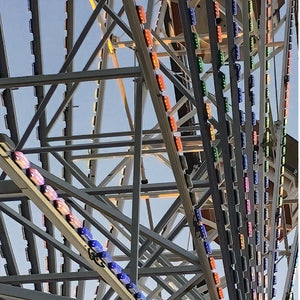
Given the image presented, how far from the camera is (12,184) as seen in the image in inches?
→ 472

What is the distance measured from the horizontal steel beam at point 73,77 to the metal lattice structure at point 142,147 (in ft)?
0.05

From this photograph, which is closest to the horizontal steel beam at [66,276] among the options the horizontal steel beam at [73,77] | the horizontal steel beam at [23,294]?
the horizontal steel beam at [23,294]

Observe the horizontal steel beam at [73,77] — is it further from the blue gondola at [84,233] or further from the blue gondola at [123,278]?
the blue gondola at [123,278]

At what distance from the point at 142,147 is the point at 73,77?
24.8 feet

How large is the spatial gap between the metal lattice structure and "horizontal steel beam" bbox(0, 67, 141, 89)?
16mm

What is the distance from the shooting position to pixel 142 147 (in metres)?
18.8

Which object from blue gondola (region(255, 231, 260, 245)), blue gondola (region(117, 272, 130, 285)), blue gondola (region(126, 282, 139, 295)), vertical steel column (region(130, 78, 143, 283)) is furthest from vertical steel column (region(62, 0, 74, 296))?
blue gondola (region(117, 272, 130, 285))

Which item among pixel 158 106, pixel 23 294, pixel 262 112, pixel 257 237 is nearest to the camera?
pixel 158 106

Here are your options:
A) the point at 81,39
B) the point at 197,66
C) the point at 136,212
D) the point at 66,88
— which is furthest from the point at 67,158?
the point at 197,66

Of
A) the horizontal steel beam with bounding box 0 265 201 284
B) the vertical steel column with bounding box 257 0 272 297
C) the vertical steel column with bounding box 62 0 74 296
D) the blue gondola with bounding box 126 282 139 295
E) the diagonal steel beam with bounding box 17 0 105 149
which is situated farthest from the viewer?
the vertical steel column with bounding box 62 0 74 296

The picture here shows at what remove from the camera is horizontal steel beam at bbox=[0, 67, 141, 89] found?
11.2m

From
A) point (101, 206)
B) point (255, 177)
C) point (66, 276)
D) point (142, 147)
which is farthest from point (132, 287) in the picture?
point (142, 147)

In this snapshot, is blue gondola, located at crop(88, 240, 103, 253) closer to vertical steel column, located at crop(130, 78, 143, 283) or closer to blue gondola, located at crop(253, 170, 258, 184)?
vertical steel column, located at crop(130, 78, 143, 283)

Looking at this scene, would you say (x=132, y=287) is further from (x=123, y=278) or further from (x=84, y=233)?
(x=84, y=233)
